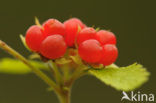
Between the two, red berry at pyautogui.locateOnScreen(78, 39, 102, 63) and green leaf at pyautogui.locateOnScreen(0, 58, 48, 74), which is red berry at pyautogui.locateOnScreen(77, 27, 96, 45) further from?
green leaf at pyautogui.locateOnScreen(0, 58, 48, 74)

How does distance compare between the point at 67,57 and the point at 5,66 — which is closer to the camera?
the point at 67,57

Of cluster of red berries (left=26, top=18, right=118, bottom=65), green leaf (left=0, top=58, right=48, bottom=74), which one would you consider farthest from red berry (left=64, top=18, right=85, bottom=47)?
green leaf (left=0, top=58, right=48, bottom=74)

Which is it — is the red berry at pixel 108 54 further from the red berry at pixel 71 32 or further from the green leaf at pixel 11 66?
the green leaf at pixel 11 66

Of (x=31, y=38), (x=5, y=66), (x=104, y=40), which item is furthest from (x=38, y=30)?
(x=5, y=66)

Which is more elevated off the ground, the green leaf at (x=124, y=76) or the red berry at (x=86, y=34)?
the red berry at (x=86, y=34)

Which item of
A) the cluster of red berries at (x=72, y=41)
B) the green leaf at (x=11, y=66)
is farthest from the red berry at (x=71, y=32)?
the green leaf at (x=11, y=66)

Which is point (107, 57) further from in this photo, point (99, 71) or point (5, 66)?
point (5, 66)

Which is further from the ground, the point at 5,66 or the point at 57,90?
the point at 5,66
